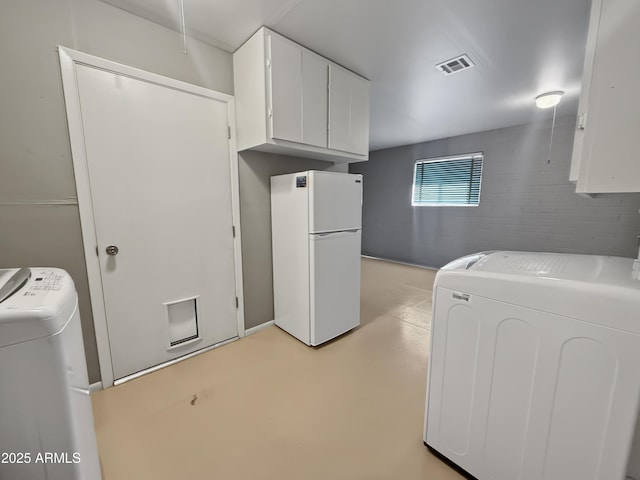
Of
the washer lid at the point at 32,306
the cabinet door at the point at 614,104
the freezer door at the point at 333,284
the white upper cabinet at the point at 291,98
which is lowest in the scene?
the freezer door at the point at 333,284

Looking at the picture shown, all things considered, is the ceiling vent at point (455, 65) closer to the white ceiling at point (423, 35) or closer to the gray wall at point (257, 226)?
the white ceiling at point (423, 35)

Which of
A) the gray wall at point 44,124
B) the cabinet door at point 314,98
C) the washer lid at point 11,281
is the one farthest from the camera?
the cabinet door at point 314,98

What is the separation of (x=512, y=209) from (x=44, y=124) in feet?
17.8

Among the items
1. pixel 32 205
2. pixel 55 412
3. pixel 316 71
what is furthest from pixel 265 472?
pixel 316 71

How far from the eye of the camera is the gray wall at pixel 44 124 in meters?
1.43

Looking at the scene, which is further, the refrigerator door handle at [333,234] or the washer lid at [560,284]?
the refrigerator door handle at [333,234]

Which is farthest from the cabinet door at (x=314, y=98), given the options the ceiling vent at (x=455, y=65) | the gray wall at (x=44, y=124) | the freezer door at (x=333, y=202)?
the gray wall at (x=44, y=124)

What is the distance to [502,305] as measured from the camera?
3.36 ft

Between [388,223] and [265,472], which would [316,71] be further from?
[388,223]

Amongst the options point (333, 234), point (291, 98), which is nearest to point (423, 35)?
point (291, 98)

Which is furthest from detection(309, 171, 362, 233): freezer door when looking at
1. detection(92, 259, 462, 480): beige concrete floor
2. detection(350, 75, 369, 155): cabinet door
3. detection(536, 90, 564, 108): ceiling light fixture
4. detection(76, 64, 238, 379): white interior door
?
detection(536, 90, 564, 108): ceiling light fixture

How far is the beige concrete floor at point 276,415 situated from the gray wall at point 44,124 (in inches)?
25.0

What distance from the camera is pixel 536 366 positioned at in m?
0.96

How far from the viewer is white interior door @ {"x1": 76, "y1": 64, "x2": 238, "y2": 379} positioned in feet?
5.65
